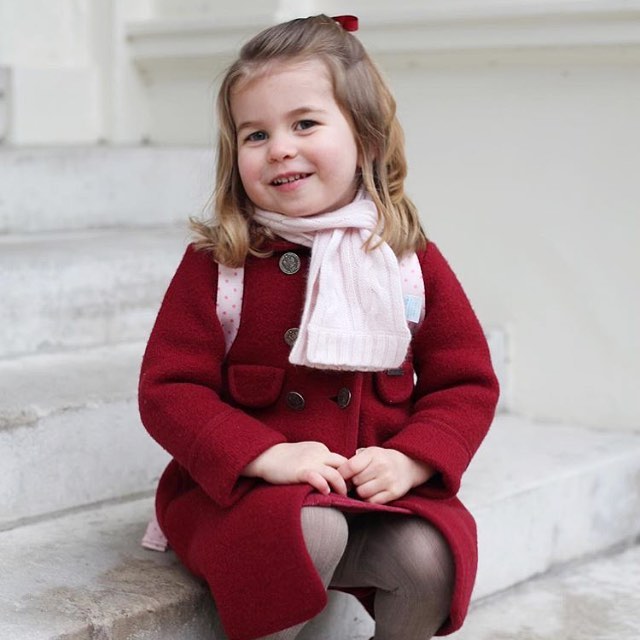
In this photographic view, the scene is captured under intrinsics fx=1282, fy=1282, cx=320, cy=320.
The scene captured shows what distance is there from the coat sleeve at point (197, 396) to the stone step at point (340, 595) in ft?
0.67

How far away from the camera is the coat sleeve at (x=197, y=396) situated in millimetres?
1672

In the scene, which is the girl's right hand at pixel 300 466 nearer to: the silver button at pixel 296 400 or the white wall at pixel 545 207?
the silver button at pixel 296 400

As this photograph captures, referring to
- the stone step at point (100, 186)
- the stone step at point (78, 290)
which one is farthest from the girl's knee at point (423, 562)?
the stone step at point (100, 186)

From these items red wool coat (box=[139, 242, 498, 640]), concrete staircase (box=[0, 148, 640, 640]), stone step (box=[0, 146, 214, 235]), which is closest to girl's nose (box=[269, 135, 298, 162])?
red wool coat (box=[139, 242, 498, 640])

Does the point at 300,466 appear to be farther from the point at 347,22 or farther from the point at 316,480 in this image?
the point at 347,22

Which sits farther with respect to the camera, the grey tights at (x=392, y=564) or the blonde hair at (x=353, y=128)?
the blonde hair at (x=353, y=128)

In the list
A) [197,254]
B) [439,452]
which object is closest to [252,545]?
[439,452]

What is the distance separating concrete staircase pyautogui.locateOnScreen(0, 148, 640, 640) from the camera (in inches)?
70.7

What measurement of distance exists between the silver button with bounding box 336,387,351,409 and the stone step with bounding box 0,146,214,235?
127 cm

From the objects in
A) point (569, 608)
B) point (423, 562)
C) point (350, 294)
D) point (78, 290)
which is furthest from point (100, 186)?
point (423, 562)

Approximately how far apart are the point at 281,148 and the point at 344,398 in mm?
350

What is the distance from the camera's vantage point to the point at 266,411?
5.84 feet

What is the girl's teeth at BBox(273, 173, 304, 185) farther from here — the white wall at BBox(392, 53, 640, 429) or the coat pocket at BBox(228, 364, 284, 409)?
the white wall at BBox(392, 53, 640, 429)

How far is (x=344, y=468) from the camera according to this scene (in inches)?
66.6
